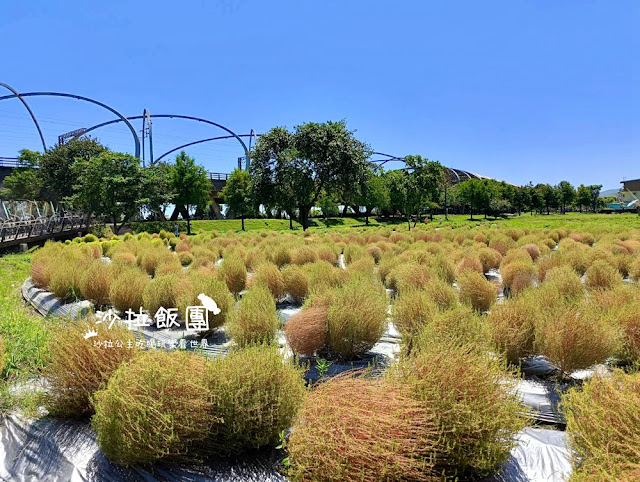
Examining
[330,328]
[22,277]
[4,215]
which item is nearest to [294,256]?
[330,328]

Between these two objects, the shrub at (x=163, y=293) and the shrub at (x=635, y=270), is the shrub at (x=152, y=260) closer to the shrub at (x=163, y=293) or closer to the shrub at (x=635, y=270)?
the shrub at (x=163, y=293)

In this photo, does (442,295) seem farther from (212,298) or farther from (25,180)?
(25,180)

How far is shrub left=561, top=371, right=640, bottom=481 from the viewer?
95.5 inches

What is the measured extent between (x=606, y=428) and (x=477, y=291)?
13.4 feet

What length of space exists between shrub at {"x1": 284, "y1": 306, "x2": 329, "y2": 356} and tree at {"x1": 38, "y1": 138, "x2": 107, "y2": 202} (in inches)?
1392

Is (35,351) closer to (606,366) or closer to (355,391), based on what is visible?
(355,391)

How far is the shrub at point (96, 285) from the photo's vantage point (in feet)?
25.5

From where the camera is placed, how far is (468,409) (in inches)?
104

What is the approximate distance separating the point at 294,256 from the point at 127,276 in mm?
5068

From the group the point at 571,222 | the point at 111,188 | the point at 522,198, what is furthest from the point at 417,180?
the point at 522,198

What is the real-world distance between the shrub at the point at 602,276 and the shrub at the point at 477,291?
2510 mm

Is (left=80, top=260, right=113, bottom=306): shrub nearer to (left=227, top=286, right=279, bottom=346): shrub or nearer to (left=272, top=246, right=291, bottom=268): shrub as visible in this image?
(left=227, top=286, right=279, bottom=346): shrub

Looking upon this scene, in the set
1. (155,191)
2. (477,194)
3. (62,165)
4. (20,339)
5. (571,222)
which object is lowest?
(20,339)

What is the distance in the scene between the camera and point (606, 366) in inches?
177
